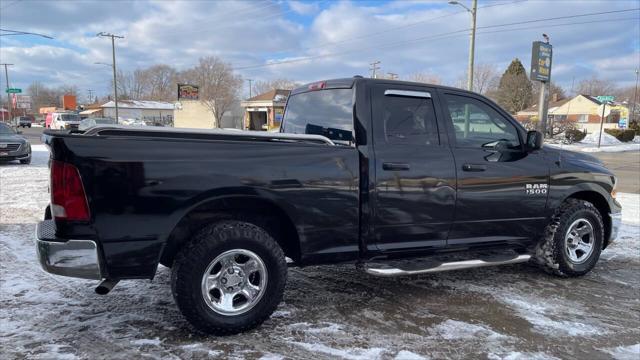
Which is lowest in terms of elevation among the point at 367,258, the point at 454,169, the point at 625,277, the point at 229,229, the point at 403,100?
the point at 625,277

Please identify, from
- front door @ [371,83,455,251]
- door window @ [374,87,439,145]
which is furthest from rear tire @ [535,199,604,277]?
door window @ [374,87,439,145]

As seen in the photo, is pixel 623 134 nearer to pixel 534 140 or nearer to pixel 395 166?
pixel 534 140

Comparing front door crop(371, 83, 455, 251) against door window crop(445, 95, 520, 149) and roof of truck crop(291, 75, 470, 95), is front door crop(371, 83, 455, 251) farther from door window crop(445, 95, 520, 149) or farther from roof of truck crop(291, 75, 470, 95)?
door window crop(445, 95, 520, 149)

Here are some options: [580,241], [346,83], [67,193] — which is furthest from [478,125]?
[67,193]

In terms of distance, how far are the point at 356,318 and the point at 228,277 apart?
1.16 m

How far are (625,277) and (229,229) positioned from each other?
4.54 m

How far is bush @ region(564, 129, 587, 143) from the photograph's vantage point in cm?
3942

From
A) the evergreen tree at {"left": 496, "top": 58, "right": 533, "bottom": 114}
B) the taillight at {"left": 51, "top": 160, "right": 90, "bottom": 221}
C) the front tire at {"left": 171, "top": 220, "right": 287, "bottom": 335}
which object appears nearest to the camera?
the taillight at {"left": 51, "top": 160, "right": 90, "bottom": 221}

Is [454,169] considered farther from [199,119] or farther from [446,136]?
[199,119]

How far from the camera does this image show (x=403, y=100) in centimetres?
438

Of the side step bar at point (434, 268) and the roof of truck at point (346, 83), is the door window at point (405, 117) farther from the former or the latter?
the side step bar at point (434, 268)

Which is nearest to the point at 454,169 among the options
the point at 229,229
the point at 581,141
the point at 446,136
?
the point at 446,136

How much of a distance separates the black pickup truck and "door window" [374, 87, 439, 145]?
0.01 meters

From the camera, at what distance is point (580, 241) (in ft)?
17.4
